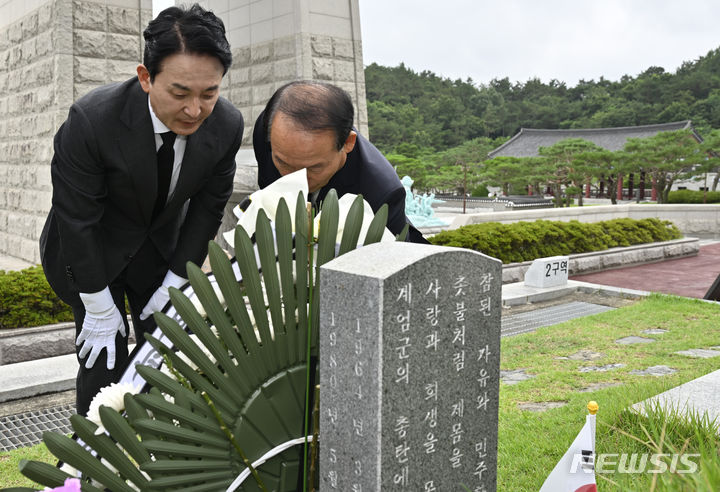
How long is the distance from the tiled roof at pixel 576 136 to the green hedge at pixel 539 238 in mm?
30451

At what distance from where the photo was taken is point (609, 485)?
2.32 meters

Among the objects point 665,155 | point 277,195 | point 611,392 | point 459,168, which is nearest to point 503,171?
point 459,168

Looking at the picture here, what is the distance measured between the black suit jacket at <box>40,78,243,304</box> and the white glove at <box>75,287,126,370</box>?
2.0 inches

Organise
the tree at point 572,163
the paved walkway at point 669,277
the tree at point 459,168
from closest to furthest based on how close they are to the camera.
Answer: the paved walkway at point 669,277 < the tree at point 572,163 < the tree at point 459,168

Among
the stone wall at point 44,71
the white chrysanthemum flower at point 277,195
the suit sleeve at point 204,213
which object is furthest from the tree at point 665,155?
the white chrysanthemum flower at point 277,195

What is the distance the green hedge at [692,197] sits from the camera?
73.6 ft

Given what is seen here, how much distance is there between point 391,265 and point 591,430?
93 cm

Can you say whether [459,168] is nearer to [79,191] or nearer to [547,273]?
[547,273]

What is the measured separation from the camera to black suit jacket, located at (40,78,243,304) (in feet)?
5.89

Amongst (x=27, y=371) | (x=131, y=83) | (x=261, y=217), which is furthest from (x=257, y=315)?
(x=27, y=371)

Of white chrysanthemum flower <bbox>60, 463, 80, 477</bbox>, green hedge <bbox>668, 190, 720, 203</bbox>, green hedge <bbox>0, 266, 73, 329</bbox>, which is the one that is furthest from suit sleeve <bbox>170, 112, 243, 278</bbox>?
green hedge <bbox>668, 190, 720, 203</bbox>

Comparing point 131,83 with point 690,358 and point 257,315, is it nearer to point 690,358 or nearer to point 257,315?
→ point 257,315

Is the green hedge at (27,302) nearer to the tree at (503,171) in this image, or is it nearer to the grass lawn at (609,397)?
the grass lawn at (609,397)

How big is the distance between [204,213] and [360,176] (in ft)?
2.10
